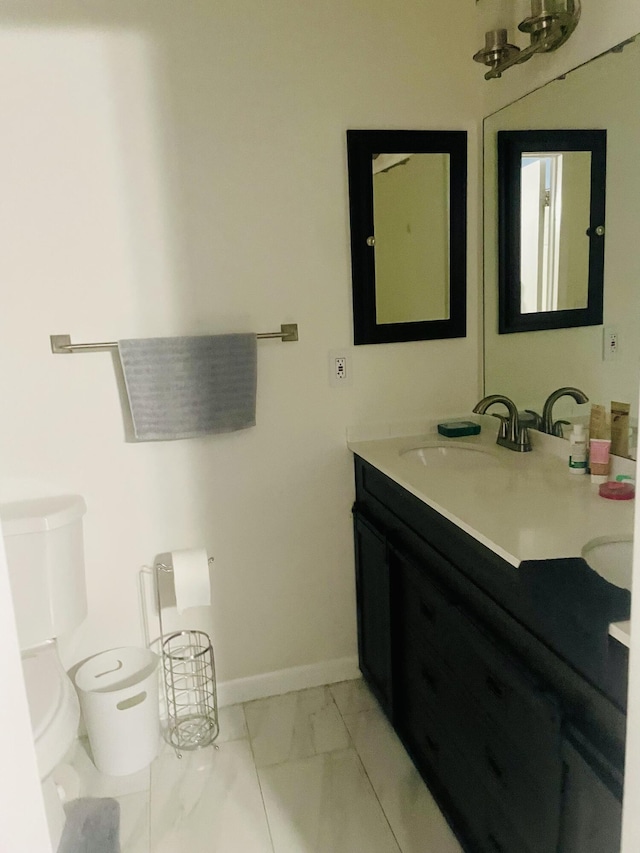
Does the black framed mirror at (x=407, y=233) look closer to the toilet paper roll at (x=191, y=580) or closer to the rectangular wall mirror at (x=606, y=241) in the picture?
the rectangular wall mirror at (x=606, y=241)

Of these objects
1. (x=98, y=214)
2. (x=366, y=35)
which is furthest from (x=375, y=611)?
(x=366, y=35)

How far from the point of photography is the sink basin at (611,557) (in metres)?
1.22

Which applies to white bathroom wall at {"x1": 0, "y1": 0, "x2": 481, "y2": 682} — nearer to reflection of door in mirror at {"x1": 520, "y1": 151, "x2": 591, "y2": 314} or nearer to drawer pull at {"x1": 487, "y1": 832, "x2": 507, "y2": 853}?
reflection of door in mirror at {"x1": 520, "y1": 151, "x2": 591, "y2": 314}

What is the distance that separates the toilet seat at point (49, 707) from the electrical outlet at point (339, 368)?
3.76 ft

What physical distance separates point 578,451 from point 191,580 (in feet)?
3.80

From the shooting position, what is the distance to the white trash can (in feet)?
6.25

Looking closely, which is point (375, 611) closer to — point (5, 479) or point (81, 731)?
point (81, 731)

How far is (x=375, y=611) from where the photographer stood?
206 cm

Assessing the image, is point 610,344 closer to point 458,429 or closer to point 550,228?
point 550,228

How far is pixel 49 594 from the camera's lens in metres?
1.81

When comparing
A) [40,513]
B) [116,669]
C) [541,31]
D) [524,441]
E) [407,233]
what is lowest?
[116,669]

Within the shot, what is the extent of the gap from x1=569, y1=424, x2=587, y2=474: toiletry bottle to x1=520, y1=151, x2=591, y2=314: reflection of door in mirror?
34 centimetres

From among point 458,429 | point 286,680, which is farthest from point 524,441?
point 286,680

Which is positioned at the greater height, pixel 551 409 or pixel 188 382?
pixel 188 382
